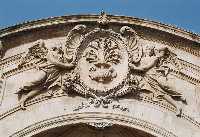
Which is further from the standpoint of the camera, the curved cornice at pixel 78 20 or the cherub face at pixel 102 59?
the curved cornice at pixel 78 20

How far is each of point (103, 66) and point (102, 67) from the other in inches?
1.0

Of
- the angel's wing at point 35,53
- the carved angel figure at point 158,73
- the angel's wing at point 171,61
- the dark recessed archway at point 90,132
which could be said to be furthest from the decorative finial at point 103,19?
the dark recessed archway at point 90,132

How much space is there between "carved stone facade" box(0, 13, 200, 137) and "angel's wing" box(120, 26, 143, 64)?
0.02m

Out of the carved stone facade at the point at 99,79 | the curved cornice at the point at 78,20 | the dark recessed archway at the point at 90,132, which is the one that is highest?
the curved cornice at the point at 78,20

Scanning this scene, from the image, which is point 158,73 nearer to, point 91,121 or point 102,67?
point 102,67

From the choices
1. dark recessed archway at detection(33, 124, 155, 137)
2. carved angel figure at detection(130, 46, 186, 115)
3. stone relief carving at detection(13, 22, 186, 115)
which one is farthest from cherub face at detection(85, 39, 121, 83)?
dark recessed archway at detection(33, 124, 155, 137)

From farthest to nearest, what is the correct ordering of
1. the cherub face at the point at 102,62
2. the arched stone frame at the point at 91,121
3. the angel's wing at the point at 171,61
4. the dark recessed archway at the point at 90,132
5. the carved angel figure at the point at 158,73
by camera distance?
the angel's wing at the point at 171,61 < the cherub face at the point at 102,62 < the carved angel figure at the point at 158,73 < the dark recessed archway at the point at 90,132 < the arched stone frame at the point at 91,121

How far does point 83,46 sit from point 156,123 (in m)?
2.12

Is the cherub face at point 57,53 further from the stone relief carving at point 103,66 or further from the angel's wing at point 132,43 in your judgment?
the angel's wing at point 132,43

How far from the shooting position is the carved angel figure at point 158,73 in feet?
41.2

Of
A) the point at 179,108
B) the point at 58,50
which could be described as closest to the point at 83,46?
the point at 58,50

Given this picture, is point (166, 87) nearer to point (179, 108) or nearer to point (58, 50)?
point (179, 108)

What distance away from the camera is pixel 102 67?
13.0 m

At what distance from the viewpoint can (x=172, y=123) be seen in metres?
12.3
